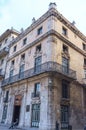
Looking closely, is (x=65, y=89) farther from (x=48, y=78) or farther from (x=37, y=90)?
(x=37, y=90)

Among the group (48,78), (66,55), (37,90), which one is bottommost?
(37,90)

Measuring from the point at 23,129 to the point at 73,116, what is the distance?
18.4 feet

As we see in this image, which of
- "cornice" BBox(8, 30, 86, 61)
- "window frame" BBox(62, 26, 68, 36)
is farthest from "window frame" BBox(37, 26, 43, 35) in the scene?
"window frame" BBox(62, 26, 68, 36)

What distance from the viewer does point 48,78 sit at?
57.1 ft

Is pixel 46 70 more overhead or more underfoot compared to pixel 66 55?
→ more underfoot

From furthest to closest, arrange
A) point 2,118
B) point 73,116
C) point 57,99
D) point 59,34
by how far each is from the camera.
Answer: point 2,118 → point 59,34 → point 73,116 → point 57,99

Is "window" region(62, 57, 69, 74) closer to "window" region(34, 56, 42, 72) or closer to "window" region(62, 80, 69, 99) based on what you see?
"window" region(62, 80, 69, 99)

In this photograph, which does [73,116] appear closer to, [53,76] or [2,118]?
[53,76]

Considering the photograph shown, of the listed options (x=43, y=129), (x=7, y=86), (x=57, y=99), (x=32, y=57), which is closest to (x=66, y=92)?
(x=57, y=99)

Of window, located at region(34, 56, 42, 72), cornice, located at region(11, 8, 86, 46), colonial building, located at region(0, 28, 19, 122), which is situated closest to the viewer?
window, located at region(34, 56, 42, 72)

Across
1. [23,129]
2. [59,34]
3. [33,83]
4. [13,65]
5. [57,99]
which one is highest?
[59,34]

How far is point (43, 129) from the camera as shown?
15.8m

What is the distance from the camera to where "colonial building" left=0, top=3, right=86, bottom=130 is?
1716 centimetres

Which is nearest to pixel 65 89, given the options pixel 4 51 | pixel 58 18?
pixel 58 18
